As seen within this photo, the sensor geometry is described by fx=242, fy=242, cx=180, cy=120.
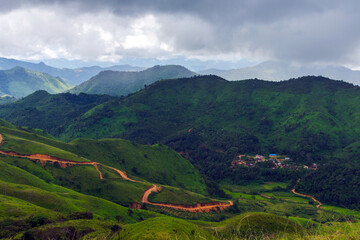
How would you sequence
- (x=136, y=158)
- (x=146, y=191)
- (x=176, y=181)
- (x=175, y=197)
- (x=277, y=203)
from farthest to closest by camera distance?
(x=136, y=158) → (x=176, y=181) → (x=277, y=203) → (x=175, y=197) → (x=146, y=191)

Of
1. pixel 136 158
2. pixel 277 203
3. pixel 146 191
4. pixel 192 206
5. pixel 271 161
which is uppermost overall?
pixel 136 158

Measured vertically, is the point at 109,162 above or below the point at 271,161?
above

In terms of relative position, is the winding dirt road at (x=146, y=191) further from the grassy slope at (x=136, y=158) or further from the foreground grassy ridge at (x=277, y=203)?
the foreground grassy ridge at (x=277, y=203)

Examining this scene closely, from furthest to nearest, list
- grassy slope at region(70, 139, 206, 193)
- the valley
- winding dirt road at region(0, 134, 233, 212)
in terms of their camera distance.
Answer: grassy slope at region(70, 139, 206, 193) < winding dirt road at region(0, 134, 233, 212) < the valley

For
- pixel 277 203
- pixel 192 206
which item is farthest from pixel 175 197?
pixel 277 203

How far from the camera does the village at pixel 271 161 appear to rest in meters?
161

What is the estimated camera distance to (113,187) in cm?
9256

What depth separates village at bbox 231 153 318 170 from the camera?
527ft

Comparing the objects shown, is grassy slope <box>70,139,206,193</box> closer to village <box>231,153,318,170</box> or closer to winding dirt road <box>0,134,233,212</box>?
winding dirt road <box>0,134,233,212</box>

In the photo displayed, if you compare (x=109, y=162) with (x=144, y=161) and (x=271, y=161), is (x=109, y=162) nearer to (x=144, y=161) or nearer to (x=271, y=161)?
(x=144, y=161)

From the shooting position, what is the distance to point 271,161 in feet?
550

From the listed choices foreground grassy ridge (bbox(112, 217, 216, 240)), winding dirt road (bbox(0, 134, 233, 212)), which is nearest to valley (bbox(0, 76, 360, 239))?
winding dirt road (bbox(0, 134, 233, 212))

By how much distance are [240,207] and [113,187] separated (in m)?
56.4

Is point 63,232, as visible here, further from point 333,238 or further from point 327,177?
point 327,177
